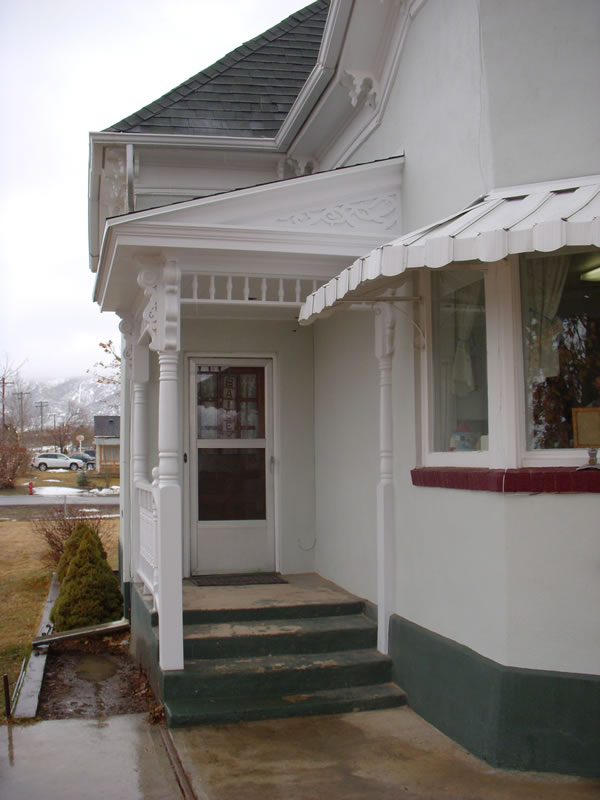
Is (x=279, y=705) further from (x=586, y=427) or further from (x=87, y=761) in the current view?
(x=586, y=427)

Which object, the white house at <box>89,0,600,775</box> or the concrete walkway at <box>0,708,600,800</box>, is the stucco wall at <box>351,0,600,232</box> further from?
the concrete walkway at <box>0,708,600,800</box>

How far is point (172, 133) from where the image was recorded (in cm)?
866

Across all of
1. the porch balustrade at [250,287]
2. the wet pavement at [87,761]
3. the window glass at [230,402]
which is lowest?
the wet pavement at [87,761]

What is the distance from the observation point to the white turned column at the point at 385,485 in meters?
5.95

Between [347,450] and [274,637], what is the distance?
6.42ft

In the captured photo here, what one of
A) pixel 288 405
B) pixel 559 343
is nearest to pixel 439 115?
pixel 559 343

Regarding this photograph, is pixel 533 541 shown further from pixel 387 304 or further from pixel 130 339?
pixel 130 339

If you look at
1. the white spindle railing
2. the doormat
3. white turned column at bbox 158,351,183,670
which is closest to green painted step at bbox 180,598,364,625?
the white spindle railing

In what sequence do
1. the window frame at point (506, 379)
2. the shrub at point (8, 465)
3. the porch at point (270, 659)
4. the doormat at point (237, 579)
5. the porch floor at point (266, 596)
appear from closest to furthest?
the window frame at point (506, 379)
the porch at point (270, 659)
the porch floor at point (266, 596)
the doormat at point (237, 579)
the shrub at point (8, 465)

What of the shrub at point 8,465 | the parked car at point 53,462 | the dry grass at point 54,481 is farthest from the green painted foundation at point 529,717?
the parked car at point 53,462

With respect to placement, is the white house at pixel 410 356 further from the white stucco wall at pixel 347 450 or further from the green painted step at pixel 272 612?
the green painted step at pixel 272 612

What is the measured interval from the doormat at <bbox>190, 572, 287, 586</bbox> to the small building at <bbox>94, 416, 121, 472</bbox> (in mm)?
48680

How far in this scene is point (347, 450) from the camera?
7.31m

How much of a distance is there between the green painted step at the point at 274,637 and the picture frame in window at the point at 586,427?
2.45 m
